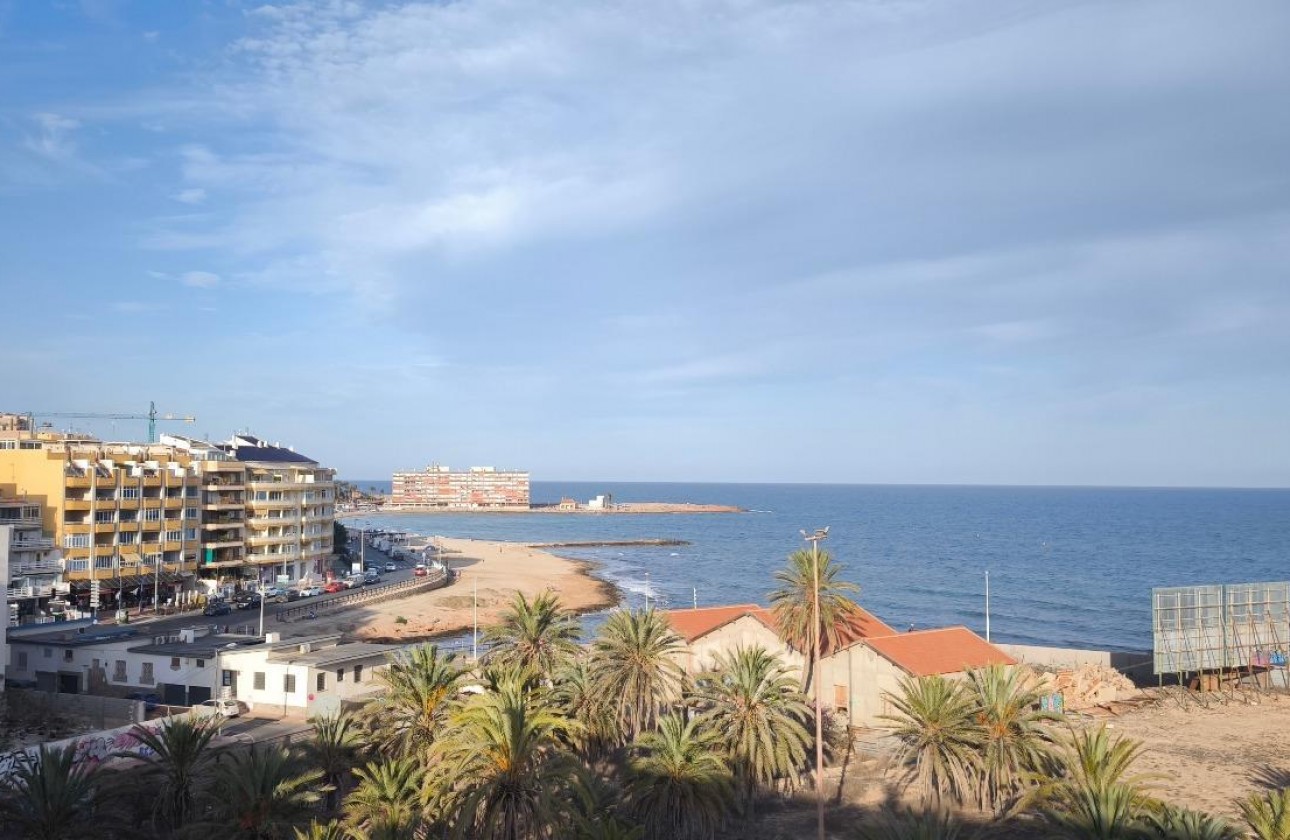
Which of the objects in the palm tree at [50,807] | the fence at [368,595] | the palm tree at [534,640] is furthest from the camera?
the fence at [368,595]

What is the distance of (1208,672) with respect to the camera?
188ft

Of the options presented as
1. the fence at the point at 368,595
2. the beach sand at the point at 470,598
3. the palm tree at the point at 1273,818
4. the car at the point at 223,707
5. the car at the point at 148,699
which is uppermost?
the palm tree at the point at 1273,818

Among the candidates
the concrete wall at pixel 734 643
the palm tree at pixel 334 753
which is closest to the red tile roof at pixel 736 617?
the concrete wall at pixel 734 643

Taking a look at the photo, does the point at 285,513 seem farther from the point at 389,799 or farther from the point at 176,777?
the point at 389,799

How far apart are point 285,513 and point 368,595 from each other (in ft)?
49.5

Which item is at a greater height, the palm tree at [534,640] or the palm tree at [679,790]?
the palm tree at [534,640]

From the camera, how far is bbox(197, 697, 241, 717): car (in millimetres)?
46394

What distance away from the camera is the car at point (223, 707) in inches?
1827

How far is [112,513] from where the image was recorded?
293 ft

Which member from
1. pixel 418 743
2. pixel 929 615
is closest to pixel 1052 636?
pixel 929 615

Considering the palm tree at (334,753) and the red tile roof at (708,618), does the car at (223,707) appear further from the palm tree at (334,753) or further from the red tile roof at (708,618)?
the red tile roof at (708,618)

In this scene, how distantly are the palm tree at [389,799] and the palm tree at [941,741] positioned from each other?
16.5 metres

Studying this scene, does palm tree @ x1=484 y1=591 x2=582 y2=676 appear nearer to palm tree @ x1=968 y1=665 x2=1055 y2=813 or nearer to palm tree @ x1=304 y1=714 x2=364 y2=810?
palm tree @ x1=304 y1=714 x2=364 y2=810

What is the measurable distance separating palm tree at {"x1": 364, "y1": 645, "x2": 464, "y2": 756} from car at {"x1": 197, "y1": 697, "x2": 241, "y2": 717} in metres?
14.9
